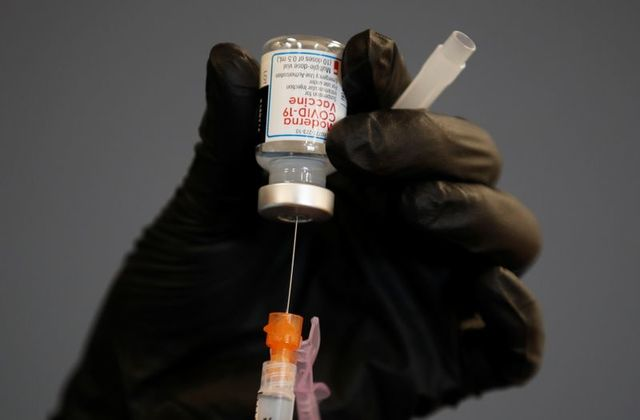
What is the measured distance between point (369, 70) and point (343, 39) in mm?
920

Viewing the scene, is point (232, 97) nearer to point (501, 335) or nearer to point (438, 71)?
point (438, 71)

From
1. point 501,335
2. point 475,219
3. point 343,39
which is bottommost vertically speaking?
point 501,335

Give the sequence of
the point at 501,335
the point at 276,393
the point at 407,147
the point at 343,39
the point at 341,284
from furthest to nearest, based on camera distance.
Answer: the point at 343,39 → the point at 341,284 → the point at 501,335 → the point at 407,147 → the point at 276,393

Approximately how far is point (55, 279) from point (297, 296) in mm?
548

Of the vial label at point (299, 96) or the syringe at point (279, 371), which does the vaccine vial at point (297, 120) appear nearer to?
the vial label at point (299, 96)

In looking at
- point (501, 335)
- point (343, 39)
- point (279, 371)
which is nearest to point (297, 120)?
point (279, 371)

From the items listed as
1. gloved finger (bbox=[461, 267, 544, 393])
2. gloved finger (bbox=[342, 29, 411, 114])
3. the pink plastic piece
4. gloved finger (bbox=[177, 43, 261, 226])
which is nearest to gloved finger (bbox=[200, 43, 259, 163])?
gloved finger (bbox=[177, 43, 261, 226])

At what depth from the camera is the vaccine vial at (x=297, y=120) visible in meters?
0.95

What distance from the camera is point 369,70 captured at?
3.24 ft

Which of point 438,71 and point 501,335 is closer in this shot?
point 438,71

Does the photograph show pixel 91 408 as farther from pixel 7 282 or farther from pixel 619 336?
pixel 619 336

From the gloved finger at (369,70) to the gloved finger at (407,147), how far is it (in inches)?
1.2

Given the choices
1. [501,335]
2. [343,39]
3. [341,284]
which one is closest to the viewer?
[501,335]

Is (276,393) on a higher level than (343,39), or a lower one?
lower
